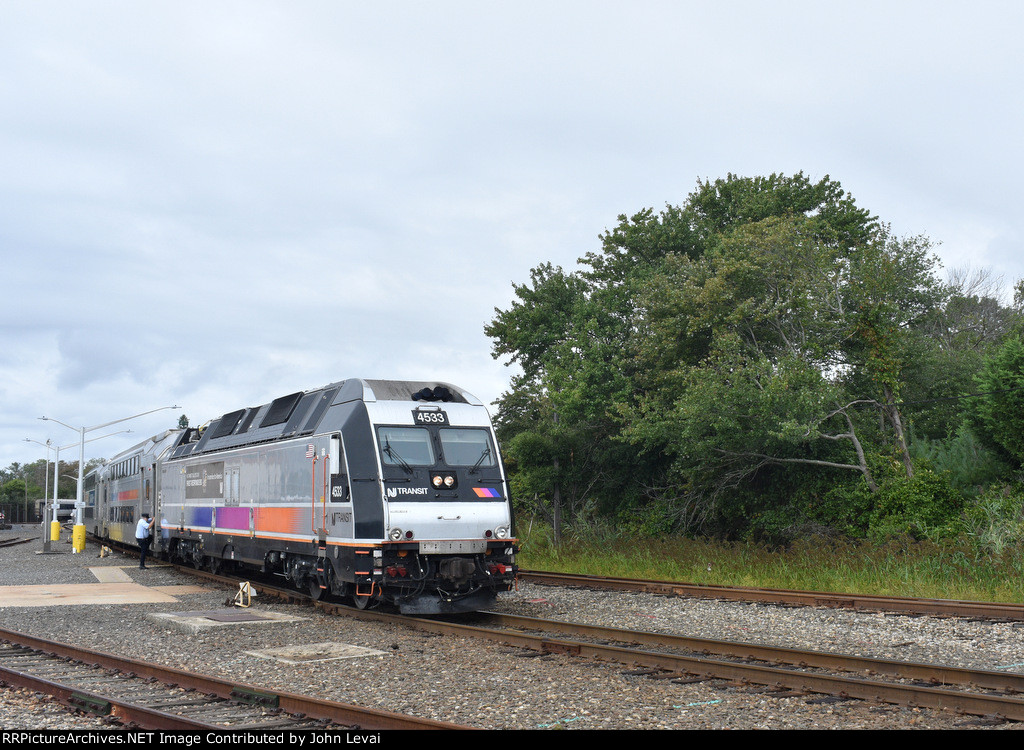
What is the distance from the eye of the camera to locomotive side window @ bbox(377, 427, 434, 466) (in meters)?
13.3

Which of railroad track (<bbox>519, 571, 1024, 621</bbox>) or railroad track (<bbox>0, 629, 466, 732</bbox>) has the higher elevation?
railroad track (<bbox>0, 629, 466, 732</bbox>)

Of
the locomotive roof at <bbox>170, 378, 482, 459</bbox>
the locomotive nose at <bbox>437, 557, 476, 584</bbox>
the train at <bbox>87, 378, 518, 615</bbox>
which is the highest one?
the locomotive roof at <bbox>170, 378, 482, 459</bbox>

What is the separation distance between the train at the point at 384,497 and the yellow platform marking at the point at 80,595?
8.00ft

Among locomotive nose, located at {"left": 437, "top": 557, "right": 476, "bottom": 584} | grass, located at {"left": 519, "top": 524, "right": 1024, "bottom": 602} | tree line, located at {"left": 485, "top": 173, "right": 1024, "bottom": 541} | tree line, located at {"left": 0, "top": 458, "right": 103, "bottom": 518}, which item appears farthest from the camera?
tree line, located at {"left": 0, "top": 458, "right": 103, "bottom": 518}

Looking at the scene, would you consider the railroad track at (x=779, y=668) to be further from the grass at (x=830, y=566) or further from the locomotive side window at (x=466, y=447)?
the grass at (x=830, y=566)

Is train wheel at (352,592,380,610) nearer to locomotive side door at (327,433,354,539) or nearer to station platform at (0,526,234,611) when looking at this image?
locomotive side door at (327,433,354,539)

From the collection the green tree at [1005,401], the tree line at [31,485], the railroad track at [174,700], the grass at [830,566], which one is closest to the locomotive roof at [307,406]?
the railroad track at [174,700]

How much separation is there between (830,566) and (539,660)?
10127 millimetres

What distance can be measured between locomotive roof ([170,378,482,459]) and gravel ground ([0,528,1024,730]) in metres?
3.19

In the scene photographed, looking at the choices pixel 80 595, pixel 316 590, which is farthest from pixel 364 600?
pixel 80 595

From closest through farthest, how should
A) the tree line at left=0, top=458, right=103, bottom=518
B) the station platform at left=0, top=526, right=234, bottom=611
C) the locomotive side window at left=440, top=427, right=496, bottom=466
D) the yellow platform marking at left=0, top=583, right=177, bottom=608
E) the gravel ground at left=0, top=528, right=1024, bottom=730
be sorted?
the gravel ground at left=0, top=528, right=1024, bottom=730 → the locomotive side window at left=440, top=427, right=496, bottom=466 → the yellow platform marking at left=0, top=583, right=177, bottom=608 → the station platform at left=0, top=526, right=234, bottom=611 → the tree line at left=0, top=458, right=103, bottom=518

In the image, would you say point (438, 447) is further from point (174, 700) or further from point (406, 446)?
point (174, 700)

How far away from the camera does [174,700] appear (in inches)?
319

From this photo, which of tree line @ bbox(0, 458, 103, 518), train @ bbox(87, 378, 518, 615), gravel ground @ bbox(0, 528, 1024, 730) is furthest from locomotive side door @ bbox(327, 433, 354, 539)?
tree line @ bbox(0, 458, 103, 518)
